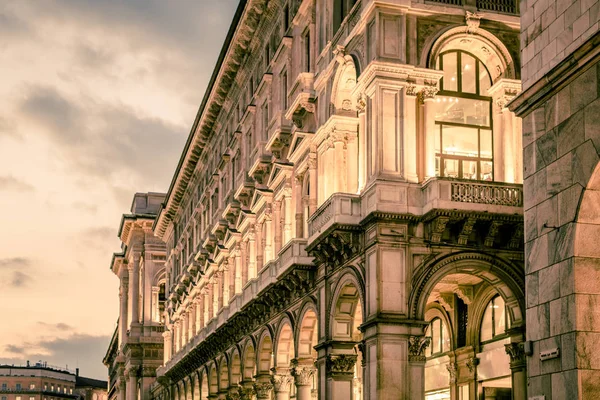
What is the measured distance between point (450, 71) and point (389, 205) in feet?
17.8

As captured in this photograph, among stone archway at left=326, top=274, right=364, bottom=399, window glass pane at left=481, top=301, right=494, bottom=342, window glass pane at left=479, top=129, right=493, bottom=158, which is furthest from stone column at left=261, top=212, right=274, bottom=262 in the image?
window glass pane at left=479, top=129, right=493, bottom=158

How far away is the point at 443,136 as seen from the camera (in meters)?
35.1

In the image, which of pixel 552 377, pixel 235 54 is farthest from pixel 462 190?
pixel 235 54

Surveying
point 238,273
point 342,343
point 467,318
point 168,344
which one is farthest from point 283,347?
point 168,344

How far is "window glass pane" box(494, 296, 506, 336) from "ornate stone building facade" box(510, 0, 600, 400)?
583 inches

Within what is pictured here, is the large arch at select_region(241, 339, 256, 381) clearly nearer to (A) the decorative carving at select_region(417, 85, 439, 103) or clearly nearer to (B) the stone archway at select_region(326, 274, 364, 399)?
(B) the stone archway at select_region(326, 274, 364, 399)

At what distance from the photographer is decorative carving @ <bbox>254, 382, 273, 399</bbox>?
158 feet

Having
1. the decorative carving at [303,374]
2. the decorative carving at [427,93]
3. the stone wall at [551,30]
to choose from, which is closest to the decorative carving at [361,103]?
the decorative carving at [427,93]

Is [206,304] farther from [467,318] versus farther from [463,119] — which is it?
[463,119]

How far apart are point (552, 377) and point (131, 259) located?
3445 inches

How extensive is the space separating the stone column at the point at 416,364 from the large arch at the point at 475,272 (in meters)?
0.74

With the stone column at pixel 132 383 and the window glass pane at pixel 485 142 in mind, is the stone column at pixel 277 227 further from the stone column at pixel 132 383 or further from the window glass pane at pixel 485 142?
the stone column at pixel 132 383

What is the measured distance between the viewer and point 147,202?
110 metres

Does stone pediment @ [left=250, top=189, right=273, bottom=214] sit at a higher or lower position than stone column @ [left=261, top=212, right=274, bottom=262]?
higher
